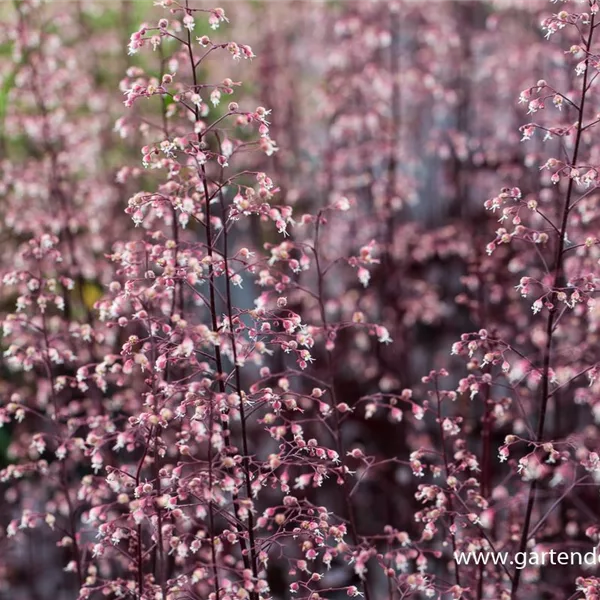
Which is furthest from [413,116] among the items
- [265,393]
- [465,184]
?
[265,393]

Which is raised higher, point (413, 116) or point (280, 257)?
point (413, 116)

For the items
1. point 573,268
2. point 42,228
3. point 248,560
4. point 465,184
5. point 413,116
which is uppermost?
point 413,116

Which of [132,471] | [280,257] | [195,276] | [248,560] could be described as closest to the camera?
[195,276]

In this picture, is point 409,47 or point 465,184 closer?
point 465,184

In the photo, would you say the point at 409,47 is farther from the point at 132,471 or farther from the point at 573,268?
the point at 132,471

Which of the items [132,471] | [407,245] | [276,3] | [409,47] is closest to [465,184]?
[407,245]

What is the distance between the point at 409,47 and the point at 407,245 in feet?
6.69

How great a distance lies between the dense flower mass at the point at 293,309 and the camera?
2.64 metres

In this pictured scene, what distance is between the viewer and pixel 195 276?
237 centimetres

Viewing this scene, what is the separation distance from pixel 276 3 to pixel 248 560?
201 inches

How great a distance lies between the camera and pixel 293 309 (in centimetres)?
538

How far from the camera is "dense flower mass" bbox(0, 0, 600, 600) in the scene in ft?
8.66

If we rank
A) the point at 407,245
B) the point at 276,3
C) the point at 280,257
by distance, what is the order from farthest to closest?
the point at 276,3 → the point at 407,245 → the point at 280,257

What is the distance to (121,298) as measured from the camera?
260cm
